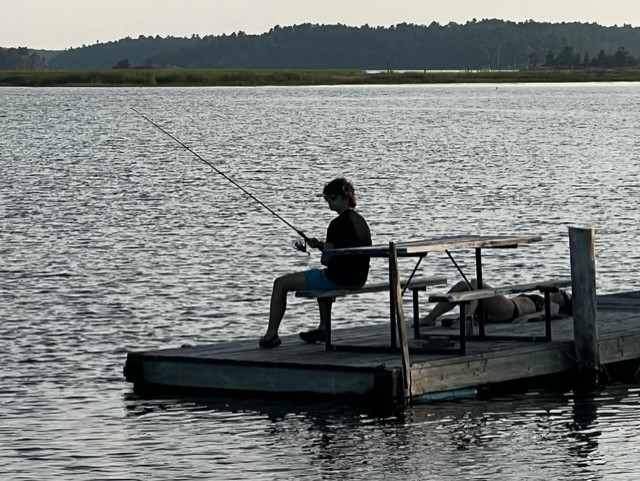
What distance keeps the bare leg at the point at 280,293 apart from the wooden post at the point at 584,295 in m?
2.43

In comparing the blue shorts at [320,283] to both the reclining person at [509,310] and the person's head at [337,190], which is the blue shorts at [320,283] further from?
the reclining person at [509,310]

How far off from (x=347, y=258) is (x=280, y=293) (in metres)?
0.75

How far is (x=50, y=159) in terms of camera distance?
63844 mm

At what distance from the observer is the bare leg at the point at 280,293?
1433 cm

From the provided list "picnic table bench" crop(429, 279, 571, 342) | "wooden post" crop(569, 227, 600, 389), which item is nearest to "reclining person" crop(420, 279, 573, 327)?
"picnic table bench" crop(429, 279, 571, 342)

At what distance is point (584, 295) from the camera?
14461 millimetres

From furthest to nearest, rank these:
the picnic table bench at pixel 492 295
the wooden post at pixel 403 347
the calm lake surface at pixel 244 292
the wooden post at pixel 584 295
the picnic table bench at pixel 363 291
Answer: the wooden post at pixel 584 295
the picnic table bench at pixel 363 291
the picnic table bench at pixel 492 295
the wooden post at pixel 403 347
the calm lake surface at pixel 244 292

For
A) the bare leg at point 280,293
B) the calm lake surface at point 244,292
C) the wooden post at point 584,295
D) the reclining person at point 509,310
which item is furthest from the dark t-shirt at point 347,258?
the wooden post at point 584,295

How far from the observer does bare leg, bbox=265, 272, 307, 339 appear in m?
14.3

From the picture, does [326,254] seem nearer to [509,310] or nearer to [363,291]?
[363,291]

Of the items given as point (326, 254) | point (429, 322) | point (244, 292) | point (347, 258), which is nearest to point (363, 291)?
point (347, 258)

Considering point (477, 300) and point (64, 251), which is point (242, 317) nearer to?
point (477, 300)

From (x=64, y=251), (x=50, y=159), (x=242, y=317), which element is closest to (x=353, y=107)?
(x=50, y=159)

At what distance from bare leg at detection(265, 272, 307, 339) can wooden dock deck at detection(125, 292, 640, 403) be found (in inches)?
9.7
